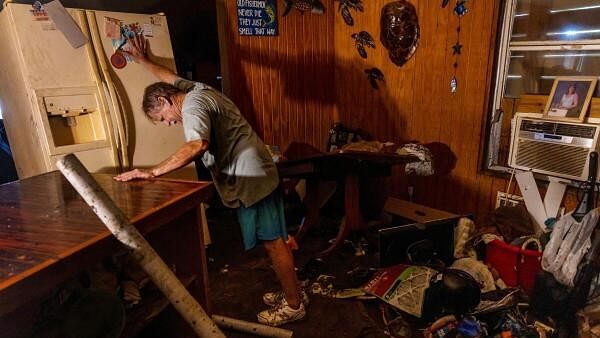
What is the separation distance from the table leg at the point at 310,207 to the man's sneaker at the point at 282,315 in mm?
900

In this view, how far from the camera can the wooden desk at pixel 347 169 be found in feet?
8.17

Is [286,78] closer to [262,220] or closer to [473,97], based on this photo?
[473,97]

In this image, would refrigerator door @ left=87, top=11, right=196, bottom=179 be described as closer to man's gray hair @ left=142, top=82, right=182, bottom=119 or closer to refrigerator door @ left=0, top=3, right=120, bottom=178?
refrigerator door @ left=0, top=3, right=120, bottom=178

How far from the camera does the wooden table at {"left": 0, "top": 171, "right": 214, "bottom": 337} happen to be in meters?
0.82

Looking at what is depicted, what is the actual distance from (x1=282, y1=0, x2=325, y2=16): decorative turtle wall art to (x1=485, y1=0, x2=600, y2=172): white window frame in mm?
1660

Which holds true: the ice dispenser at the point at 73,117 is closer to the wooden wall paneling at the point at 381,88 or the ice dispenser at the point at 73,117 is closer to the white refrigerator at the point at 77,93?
the white refrigerator at the point at 77,93

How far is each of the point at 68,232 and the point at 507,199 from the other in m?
2.84

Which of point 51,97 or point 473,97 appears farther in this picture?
point 473,97

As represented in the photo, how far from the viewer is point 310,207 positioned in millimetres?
2928

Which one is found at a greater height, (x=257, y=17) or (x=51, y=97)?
(x=257, y=17)

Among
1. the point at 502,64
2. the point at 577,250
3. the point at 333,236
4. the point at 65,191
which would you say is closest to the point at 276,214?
the point at 65,191

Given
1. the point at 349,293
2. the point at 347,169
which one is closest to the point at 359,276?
the point at 349,293

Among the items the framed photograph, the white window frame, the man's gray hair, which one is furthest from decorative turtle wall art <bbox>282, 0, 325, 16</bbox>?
the framed photograph

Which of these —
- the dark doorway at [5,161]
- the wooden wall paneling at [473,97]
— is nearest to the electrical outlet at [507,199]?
the wooden wall paneling at [473,97]
